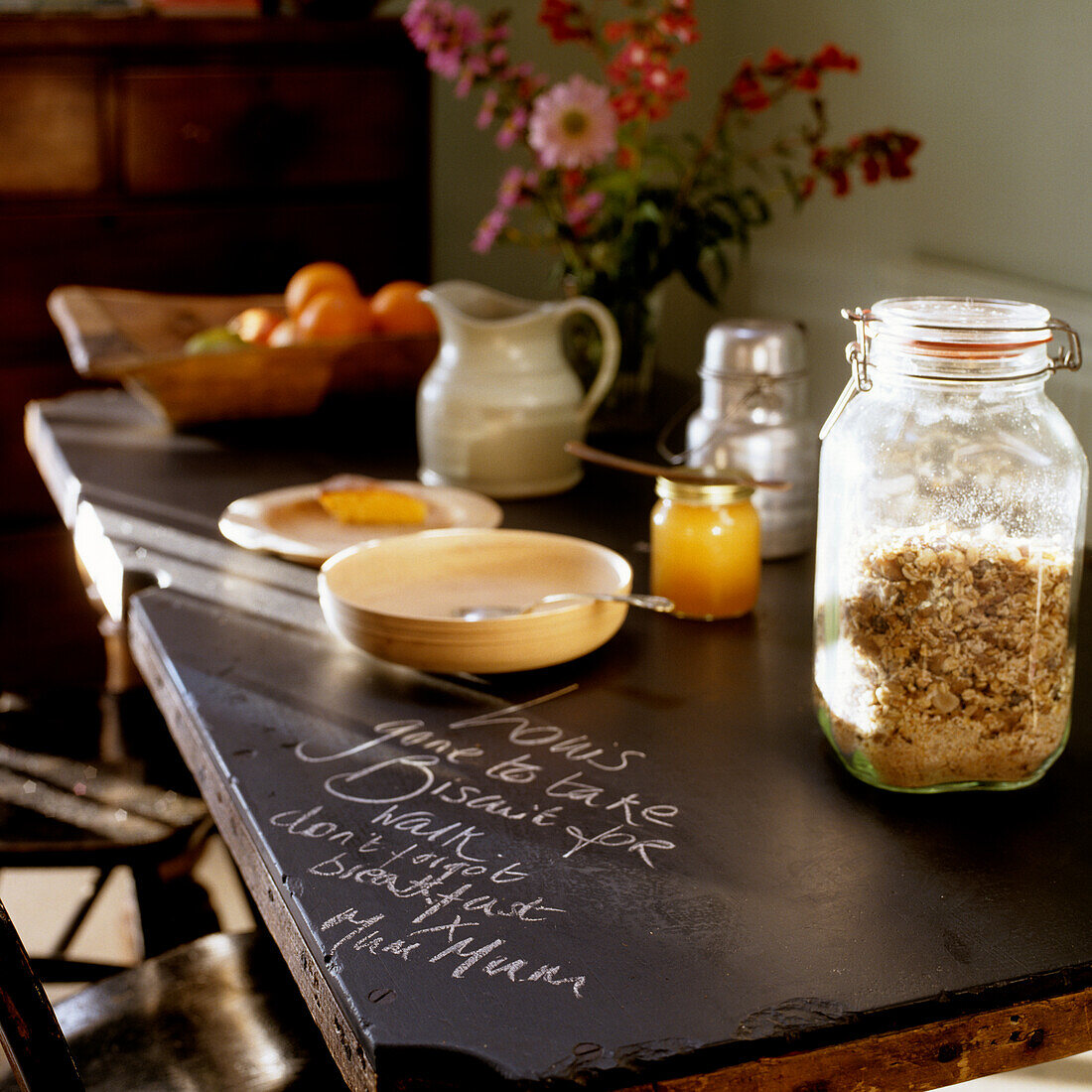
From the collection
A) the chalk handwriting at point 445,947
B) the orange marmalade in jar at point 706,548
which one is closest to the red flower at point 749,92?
the orange marmalade in jar at point 706,548

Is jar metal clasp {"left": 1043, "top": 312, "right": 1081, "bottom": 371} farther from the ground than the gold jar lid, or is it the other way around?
jar metal clasp {"left": 1043, "top": 312, "right": 1081, "bottom": 371}

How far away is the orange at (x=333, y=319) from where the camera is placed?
1760mm

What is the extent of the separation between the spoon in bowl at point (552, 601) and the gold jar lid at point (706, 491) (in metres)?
0.09

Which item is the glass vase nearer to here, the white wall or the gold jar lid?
the white wall

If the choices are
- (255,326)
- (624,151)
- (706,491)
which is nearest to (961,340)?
(706,491)

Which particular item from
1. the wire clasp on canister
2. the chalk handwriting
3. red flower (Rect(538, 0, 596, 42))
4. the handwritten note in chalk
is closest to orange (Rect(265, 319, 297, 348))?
red flower (Rect(538, 0, 596, 42))

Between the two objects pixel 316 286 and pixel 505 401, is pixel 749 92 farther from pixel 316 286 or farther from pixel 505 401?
pixel 316 286

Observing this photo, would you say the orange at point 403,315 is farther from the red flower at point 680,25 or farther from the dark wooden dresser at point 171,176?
the dark wooden dresser at point 171,176

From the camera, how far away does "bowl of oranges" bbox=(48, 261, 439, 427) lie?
1656 millimetres

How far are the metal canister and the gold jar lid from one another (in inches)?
6.2

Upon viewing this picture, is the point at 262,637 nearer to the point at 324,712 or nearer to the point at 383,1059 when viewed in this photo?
the point at 324,712

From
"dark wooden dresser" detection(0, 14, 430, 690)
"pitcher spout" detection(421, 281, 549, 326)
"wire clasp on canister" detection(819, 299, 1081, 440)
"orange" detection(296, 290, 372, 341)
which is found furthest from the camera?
"dark wooden dresser" detection(0, 14, 430, 690)

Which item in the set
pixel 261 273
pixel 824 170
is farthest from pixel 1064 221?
pixel 261 273

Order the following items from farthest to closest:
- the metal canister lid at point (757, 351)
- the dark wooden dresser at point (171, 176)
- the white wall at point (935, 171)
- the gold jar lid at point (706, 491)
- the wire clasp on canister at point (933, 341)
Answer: the dark wooden dresser at point (171, 176)
the white wall at point (935, 171)
the metal canister lid at point (757, 351)
the gold jar lid at point (706, 491)
the wire clasp on canister at point (933, 341)
